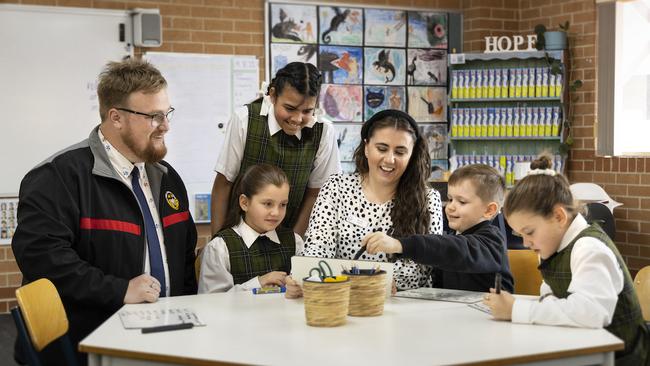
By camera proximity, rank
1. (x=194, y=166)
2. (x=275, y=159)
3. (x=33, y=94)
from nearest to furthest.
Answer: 1. (x=275, y=159)
2. (x=33, y=94)
3. (x=194, y=166)

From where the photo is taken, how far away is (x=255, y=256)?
3.20 m

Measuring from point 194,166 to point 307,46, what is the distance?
1395mm

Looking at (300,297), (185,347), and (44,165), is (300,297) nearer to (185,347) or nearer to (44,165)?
(185,347)

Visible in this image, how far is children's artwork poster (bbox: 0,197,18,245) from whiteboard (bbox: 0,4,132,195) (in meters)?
0.08

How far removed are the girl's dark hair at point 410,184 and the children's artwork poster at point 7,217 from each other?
3.85 m

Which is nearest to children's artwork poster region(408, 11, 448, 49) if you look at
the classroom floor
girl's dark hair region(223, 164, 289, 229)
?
the classroom floor

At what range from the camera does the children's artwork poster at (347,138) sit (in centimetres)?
696

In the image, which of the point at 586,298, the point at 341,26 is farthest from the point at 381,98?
the point at 586,298

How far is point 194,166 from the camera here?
6461 millimetres

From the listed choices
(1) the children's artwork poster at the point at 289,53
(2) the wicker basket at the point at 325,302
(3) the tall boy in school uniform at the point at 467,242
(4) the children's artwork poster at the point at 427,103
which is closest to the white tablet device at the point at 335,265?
(3) the tall boy in school uniform at the point at 467,242

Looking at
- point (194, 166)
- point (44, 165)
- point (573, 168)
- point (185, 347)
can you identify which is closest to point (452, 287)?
point (185, 347)

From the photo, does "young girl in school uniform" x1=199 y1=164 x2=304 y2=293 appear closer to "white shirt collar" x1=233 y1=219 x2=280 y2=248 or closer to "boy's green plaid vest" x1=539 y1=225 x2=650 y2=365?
"white shirt collar" x1=233 y1=219 x2=280 y2=248

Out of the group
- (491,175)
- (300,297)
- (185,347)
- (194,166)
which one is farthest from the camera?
(194,166)

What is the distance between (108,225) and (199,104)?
3774 mm
